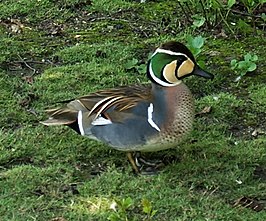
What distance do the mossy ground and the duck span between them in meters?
0.19

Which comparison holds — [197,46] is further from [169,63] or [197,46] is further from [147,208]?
[147,208]

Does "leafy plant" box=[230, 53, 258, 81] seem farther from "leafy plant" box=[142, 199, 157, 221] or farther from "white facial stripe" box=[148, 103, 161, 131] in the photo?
"leafy plant" box=[142, 199, 157, 221]

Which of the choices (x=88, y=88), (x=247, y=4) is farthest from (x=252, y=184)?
(x=247, y=4)

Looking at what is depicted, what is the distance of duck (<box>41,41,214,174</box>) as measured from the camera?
454cm

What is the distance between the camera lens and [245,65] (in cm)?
608

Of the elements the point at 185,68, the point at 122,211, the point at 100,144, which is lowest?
the point at 100,144

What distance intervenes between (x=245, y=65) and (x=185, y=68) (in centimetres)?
145

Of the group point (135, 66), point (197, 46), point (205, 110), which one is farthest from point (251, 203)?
point (135, 66)

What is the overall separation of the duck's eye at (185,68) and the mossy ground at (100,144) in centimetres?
50

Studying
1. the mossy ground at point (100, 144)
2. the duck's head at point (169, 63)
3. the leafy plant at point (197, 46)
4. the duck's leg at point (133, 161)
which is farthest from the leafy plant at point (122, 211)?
the leafy plant at point (197, 46)

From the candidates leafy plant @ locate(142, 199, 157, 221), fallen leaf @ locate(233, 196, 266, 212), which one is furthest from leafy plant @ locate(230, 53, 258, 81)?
leafy plant @ locate(142, 199, 157, 221)

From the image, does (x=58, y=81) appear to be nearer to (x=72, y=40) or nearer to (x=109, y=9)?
(x=72, y=40)

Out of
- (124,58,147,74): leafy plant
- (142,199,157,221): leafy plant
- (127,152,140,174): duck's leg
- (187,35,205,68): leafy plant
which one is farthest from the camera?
(124,58,147,74): leafy plant

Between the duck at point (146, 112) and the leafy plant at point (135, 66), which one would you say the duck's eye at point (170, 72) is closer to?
the duck at point (146, 112)
